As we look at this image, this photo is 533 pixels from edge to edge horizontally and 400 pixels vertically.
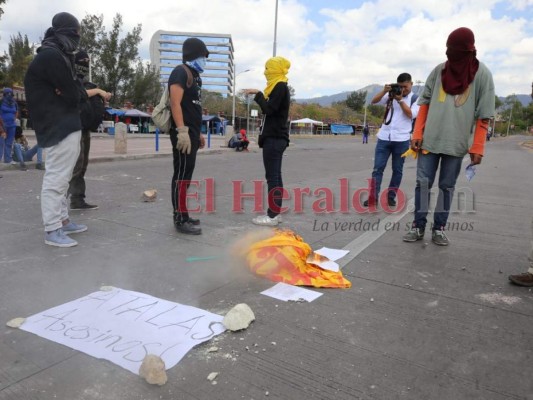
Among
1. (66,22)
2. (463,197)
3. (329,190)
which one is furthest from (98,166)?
(463,197)

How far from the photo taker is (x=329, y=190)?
26.1 feet

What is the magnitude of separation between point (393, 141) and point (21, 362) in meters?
5.10

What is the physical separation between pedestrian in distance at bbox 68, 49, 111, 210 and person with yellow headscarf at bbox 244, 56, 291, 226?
1.70 metres

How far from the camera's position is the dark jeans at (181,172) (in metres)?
4.39

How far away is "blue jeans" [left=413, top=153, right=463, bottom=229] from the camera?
14.2 feet

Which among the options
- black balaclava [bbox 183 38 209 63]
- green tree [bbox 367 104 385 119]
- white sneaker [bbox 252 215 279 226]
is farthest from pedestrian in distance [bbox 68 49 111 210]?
green tree [bbox 367 104 385 119]

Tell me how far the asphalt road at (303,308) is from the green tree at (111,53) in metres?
42.7

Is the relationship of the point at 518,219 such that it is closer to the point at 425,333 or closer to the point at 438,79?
the point at 438,79

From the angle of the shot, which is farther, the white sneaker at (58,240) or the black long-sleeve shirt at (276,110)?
the black long-sleeve shirt at (276,110)

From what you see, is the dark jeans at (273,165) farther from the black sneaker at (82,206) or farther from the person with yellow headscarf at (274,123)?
the black sneaker at (82,206)

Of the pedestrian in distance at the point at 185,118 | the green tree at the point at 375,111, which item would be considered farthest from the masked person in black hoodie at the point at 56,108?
the green tree at the point at 375,111

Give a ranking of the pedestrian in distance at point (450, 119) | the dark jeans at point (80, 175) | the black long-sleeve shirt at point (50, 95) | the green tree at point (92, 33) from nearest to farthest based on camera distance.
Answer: the black long-sleeve shirt at point (50, 95) → the pedestrian in distance at point (450, 119) → the dark jeans at point (80, 175) → the green tree at point (92, 33)

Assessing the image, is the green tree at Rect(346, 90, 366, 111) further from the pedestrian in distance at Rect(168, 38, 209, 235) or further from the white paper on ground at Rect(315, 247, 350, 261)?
the white paper on ground at Rect(315, 247, 350, 261)

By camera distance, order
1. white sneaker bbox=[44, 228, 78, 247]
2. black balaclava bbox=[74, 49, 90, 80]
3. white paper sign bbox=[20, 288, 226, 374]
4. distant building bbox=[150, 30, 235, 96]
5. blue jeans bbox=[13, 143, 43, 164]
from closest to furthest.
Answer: white paper sign bbox=[20, 288, 226, 374] < white sneaker bbox=[44, 228, 78, 247] < black balaclava bbox=[74, 49, 90, 80] < blue jeans bbox=[13, 143, 43, 164] < distant building bbox=[150, 30, 235, 96]
